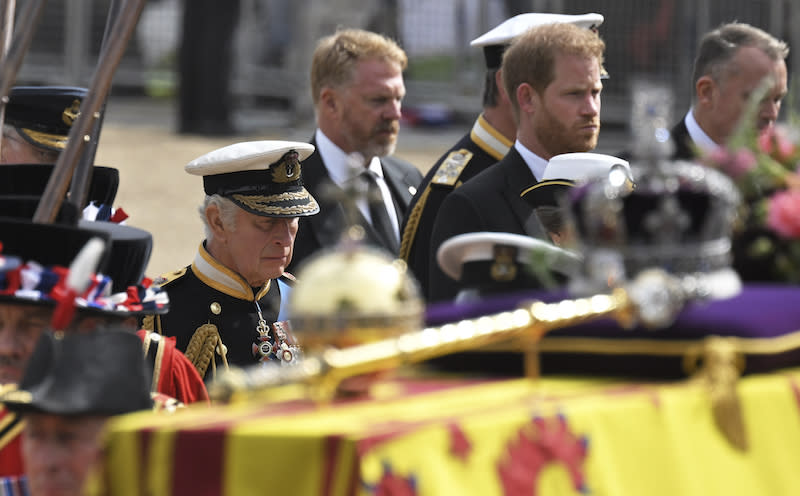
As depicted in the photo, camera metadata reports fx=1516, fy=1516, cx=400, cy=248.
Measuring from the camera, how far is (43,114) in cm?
490

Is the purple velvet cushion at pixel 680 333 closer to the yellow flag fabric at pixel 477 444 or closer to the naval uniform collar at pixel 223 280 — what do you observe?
Answer: the yellow flag fabric at pixel 477 444

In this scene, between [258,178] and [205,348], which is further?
[258,178]

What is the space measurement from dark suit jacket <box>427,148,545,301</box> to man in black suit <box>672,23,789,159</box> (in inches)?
34.2

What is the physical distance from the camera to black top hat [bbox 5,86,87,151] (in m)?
4.84

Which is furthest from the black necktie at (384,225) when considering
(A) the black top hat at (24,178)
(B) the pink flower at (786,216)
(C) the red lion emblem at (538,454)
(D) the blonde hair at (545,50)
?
(C) the red lion emblem at (538,454)

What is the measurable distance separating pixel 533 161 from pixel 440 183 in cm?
55

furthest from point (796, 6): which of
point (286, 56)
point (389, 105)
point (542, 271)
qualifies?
point (542, 271)

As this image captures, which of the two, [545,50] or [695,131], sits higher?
[545,50]

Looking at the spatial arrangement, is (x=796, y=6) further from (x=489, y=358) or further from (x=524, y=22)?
(x=489, y=358)

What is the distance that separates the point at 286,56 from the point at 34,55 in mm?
3010

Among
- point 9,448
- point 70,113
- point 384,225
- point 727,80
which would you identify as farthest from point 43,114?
point 9,448

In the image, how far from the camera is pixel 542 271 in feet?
8.24

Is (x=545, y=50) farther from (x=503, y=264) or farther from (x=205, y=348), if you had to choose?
(x=503, y=264)

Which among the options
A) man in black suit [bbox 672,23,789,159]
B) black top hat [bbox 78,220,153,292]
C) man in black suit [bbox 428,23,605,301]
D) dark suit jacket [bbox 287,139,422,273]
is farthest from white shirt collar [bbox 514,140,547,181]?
black top hat [bbox 78,220,153,292]
